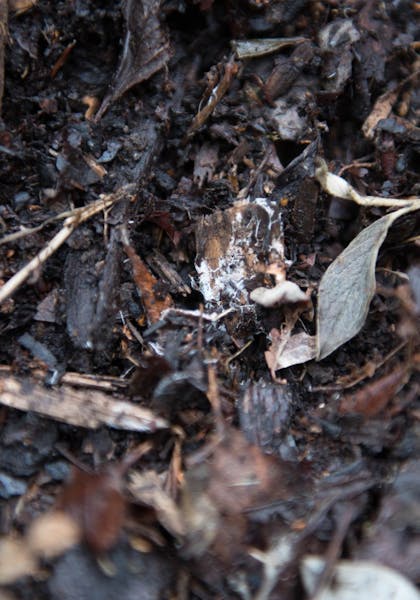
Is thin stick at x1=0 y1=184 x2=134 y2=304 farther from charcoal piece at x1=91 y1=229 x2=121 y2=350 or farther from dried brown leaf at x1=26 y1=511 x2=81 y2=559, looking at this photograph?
dried brown leaf at x1=26 y1=511 x2=81 y2=559

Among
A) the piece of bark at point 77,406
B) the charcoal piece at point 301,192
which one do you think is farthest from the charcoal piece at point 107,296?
the charcoal piece at point 301,192

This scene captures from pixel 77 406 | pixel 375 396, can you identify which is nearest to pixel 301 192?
pixel 375 396

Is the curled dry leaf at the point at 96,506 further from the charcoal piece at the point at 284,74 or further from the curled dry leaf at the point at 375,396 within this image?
the charcoal piece at the point at 284,74

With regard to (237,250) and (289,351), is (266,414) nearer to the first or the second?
(289,351)

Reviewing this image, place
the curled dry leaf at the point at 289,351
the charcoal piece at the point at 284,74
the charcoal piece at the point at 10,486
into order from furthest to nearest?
the charcoal piece at the point at 284,74 < the curled dry leaf at the point at 289,351 < the charcoal piece at the point at 10,486

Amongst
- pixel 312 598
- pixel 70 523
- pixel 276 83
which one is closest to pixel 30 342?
pixel 70 523

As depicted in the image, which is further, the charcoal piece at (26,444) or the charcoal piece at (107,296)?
the charcoal piece at (107,296)

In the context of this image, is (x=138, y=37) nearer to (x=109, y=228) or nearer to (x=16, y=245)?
(x=109, y=228)
